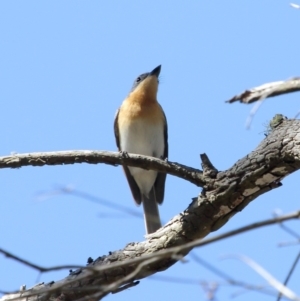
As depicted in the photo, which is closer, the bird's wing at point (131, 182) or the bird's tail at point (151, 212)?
the bird's tail at point (151, 212)

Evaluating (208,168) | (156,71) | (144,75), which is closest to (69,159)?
(208,168)

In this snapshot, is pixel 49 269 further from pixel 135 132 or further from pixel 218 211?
pixel 135 132

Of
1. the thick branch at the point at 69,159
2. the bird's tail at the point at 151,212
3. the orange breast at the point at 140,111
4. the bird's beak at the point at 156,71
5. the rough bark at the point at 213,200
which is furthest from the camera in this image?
the bird's beak at the point at 156,71

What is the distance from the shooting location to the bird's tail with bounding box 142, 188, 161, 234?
25.0ft

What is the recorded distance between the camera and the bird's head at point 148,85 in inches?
363

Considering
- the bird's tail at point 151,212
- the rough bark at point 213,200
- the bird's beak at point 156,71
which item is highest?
the bird's beak at point 156,71

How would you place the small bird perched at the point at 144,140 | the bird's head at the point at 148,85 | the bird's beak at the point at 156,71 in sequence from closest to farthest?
the small bird perched at the point at 144,140 < the bird's head at the point at 148,85 < the bird's beak at the point at 156,71

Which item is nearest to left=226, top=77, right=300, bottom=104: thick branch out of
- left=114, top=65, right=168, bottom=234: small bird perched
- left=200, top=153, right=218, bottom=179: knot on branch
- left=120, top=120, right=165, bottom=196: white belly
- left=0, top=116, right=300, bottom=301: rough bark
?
left=0, top=116, right=300, bottom=301: rough bark

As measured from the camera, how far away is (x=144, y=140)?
8.62 m

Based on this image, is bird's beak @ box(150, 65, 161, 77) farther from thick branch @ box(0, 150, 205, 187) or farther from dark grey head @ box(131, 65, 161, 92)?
thick branch @ box(0, 150, 205, 187)

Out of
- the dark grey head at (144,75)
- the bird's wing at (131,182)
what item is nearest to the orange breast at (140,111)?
the bird's wing at (131,182)

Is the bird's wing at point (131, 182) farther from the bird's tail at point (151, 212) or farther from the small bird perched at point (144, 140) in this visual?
the bird's tail at point (151, 212)

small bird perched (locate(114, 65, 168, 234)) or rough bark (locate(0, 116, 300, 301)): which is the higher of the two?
small bird perched (locate(114, 65, 168, 234))

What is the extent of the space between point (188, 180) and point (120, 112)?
392cm
